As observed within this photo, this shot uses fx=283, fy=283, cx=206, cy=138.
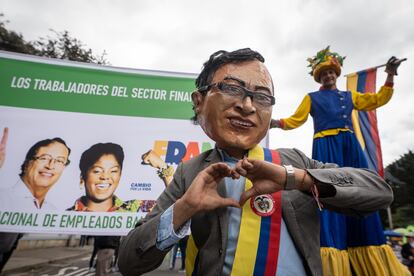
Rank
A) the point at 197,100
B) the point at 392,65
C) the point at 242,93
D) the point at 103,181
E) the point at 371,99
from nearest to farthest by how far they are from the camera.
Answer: the point at 242,93, the point at 197,100, the point at 392,65, the point at 371,99, the point at 103,181

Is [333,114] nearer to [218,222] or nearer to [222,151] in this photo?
[222,151]

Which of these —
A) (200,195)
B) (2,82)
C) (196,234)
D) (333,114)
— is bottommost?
(196,234)

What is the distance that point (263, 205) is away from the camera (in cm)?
116

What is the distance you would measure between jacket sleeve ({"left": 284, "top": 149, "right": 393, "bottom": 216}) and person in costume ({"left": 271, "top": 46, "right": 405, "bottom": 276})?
35.4 inches

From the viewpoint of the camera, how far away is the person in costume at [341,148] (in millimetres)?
1888

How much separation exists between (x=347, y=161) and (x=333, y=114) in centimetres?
42

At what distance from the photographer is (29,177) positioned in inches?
109

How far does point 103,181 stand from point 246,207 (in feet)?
7.02

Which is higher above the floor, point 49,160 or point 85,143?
point 85,143

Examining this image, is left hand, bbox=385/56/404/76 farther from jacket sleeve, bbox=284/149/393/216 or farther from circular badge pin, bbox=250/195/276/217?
circular badge pin, bbox=250/195/276/217

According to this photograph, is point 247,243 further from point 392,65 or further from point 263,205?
point 392,65

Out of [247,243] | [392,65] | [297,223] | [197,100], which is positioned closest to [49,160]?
[197,100]

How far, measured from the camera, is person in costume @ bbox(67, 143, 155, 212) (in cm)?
281

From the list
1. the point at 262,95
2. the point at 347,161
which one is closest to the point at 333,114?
the point at 347,161
